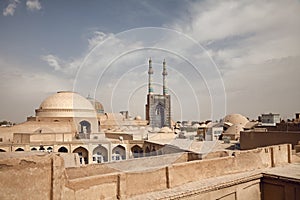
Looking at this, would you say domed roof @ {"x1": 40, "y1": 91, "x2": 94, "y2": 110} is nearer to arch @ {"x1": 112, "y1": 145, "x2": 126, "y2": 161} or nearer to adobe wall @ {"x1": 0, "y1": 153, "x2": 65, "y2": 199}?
arch @ {"x1": 112, "y1": 145, "x2": 126, "y2": 161}

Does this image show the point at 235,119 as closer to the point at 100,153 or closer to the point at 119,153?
the point at 119,153

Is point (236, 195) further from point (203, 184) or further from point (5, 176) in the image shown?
point (5, 176)

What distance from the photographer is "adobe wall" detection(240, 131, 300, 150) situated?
1574 cm

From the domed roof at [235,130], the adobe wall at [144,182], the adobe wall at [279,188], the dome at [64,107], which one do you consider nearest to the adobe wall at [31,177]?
the adobe wall at [144,182]

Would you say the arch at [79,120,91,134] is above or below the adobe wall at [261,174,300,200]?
above

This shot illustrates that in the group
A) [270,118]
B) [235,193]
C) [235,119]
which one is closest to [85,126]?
[235,119]


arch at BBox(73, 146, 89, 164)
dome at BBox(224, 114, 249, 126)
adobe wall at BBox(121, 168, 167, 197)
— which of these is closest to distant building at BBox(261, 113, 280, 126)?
dome at BBox(224, 114, 249, 126)

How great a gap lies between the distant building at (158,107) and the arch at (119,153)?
2019 centimetres

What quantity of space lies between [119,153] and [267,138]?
51.5 feet

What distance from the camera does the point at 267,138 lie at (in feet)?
58.0

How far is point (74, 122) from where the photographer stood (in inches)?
1310

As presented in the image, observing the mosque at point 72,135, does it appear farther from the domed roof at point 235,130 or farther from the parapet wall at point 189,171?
the parapet wall at point 189,171

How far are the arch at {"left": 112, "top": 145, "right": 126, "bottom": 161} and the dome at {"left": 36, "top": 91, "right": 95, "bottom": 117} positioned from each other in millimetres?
9881

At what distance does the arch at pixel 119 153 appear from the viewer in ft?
89.2
